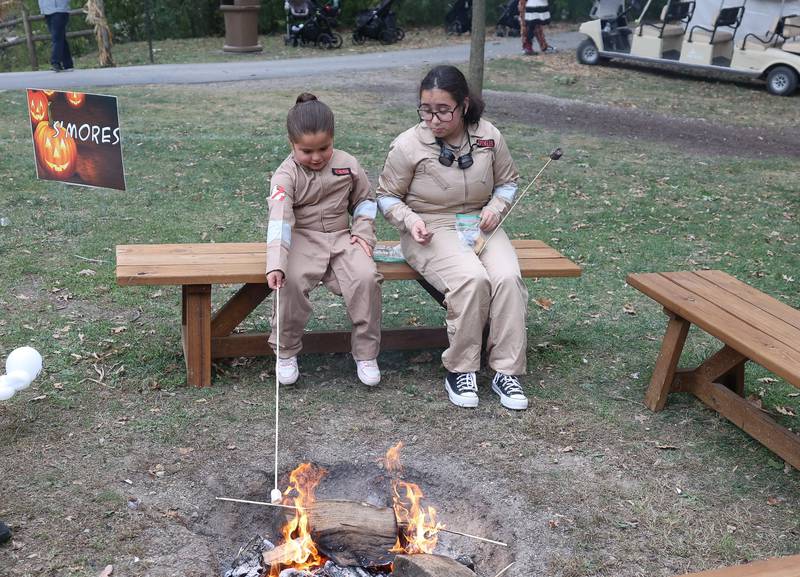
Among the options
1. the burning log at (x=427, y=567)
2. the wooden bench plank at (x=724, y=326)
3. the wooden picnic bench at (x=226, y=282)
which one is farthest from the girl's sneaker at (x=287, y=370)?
the wooden bench plank at (x=724, y=326)

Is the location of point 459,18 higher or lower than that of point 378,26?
higher

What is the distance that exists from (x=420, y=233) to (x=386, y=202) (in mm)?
292

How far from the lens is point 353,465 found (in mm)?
3879

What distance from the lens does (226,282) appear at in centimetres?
419

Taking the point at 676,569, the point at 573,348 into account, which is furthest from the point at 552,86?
the point at 676,569

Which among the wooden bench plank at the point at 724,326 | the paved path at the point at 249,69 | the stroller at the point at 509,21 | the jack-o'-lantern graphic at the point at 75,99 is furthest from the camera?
the stroller at the point at 509,21

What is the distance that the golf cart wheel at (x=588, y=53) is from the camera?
53.2 feet

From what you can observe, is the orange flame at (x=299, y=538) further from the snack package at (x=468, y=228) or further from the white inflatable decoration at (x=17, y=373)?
the snack package at (x=468, y=228)

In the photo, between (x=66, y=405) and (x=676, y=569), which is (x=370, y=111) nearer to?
(x=66, y=405)

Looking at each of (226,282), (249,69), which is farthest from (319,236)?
(249,69)

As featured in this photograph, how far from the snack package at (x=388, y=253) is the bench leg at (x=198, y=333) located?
0.90 meters

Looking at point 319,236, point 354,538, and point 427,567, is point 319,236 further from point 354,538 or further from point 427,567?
point 427,567

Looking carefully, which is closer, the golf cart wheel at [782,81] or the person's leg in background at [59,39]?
the golf cart wheel at [782,81]

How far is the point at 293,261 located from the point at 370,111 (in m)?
7.43
